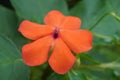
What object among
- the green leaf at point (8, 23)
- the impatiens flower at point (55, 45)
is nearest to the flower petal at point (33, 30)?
the impatiens flower at point (55, 45)

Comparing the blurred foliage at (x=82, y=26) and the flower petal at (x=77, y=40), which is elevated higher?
the flower petal at (x=77, y=40)

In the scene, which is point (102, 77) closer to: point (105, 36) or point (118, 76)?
point (118, 76)

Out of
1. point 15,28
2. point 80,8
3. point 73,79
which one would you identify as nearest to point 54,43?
point 73,79

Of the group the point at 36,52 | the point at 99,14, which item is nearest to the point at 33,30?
the point at 36,52

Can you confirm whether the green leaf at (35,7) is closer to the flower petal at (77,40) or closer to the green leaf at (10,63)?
the green leaf at (10,63)

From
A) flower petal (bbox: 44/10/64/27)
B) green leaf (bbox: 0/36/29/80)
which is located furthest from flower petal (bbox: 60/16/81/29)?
green leaf (bbox: 0/36/29/80)

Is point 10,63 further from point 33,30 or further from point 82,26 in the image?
point 82,26
